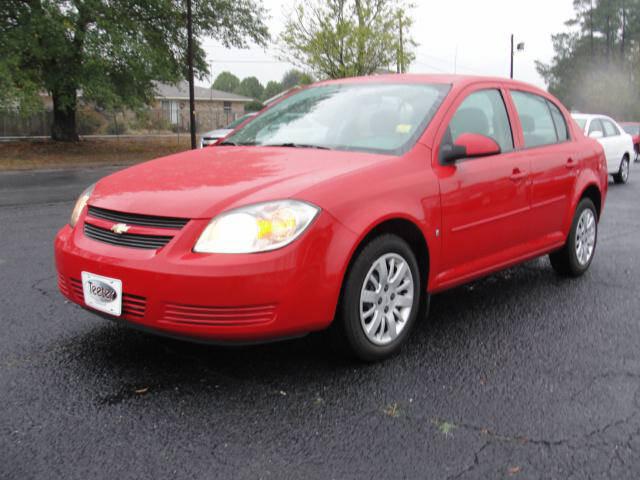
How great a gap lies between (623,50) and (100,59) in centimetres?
6369

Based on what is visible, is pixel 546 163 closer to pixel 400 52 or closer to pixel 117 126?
pixel 400 52

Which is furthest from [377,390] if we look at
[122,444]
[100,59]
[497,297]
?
[100,59]

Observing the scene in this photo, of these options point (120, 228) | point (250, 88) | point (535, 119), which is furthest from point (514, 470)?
point (250, 88)

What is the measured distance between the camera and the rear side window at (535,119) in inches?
190

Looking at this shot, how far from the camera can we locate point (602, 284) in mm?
5438

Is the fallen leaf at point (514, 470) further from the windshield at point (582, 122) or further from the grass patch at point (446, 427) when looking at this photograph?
the windshield at point (582, 122)

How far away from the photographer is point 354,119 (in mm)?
4246

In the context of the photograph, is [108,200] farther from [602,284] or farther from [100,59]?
[100,59]

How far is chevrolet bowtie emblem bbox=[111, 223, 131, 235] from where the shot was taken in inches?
127

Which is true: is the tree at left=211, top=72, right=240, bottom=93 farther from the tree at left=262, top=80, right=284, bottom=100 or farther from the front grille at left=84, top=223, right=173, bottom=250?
the front grille at left=84, top=223, right=173, bottom=250

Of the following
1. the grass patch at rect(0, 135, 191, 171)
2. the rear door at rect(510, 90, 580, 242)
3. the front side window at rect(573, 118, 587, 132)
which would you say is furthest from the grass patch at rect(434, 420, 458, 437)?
the grass patch at rect(0, 135, 191, 171)

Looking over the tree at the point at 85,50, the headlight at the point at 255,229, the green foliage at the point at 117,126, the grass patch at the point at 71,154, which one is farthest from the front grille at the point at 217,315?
the green foliage at the point at 117,126

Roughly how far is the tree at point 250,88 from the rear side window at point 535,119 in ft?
415

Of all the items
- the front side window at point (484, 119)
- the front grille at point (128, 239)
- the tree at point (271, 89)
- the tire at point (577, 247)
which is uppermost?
the tree at point (271, 89)
